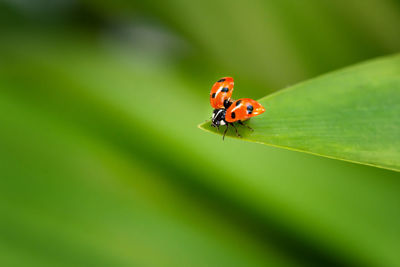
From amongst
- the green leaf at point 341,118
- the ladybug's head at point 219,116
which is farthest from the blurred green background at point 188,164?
the green leaf at point 341,118

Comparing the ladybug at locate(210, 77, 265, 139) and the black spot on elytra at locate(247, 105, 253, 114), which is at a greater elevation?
the ladybug at locate(210, 77, 265, 139)

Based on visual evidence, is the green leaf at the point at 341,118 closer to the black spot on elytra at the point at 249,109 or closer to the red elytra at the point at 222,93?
the black spot on elytra at the point at 249,109

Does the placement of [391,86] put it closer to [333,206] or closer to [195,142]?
[333,206]

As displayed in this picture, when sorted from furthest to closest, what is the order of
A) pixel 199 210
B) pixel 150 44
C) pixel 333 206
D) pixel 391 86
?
pixel 150 44 → pixel 199 210 → pixel 333 206 → pixel 391 86

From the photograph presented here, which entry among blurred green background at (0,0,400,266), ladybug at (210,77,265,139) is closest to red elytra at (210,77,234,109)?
ladybug at (210,77,265,139)

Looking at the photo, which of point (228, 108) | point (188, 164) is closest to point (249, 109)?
point (228, 108)

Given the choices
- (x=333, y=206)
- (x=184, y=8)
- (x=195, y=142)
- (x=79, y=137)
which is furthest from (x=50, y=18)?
(x=333, y=206)

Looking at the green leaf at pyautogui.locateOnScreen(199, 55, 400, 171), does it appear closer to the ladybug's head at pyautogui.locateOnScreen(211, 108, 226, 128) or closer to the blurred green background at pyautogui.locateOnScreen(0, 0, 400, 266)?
the ladybug's head at pyautogui.locateOnScreen(211, 108, 226, 128)
